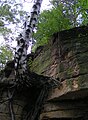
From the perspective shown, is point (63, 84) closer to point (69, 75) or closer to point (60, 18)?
point (69, 75)

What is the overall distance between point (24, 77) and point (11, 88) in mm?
866

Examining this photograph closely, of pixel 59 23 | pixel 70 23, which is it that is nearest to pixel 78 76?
pixel 59 23

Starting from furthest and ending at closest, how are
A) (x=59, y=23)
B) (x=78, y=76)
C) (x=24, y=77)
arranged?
(x=59, y=23), (x=24, y=77), (x=78, y=76)

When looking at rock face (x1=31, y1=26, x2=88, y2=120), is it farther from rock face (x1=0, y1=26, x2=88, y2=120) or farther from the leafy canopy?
the leafy canopy

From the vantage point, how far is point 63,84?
→ 6.70 metres

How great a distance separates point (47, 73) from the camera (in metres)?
7.63

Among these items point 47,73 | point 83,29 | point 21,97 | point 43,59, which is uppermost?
point 83,29

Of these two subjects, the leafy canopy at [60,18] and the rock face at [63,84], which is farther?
the leafy canopy at [60,18]

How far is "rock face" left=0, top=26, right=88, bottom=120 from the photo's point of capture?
6467mm

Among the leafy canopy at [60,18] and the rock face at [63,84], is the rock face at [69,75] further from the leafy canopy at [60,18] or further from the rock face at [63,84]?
the leafy canopy at [60,18]

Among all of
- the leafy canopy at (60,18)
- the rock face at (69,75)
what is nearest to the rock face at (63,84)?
the rock face at (69,75)

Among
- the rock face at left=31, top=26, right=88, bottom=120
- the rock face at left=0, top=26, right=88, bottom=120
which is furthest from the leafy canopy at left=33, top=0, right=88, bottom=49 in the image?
the rock face at left=31, top=26, right=88, bottom=120

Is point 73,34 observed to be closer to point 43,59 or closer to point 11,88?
point 43,59

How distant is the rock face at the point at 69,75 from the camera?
6.39 m
